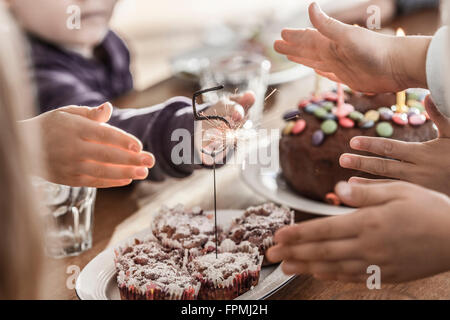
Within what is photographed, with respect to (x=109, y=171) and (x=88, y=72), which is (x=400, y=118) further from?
(x=88, y=72)

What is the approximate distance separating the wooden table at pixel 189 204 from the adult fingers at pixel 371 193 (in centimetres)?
16

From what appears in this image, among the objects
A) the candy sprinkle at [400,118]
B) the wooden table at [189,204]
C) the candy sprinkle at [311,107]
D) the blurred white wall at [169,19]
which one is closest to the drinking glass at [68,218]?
the wooden table at [189,204]

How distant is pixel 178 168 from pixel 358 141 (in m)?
0.36

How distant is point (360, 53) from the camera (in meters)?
0.65

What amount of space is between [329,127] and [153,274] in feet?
1.27

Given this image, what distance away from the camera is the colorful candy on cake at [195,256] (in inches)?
25.1

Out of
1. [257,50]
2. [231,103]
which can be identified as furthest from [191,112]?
[257,50]

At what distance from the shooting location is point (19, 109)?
458 mm

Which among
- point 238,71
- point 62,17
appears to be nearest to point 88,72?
point 62,17

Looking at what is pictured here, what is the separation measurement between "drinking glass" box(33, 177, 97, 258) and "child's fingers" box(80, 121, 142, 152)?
16cm

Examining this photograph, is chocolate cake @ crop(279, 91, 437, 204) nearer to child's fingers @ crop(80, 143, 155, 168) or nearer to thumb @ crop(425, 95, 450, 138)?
thumb @ crop(425, 95, 450, 138)

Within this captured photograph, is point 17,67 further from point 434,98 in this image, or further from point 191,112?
point 434,98

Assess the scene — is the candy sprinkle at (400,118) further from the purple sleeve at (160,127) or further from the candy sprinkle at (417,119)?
the purple sleeve at (160,127)

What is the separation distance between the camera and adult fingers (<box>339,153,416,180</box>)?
2.11 feet
